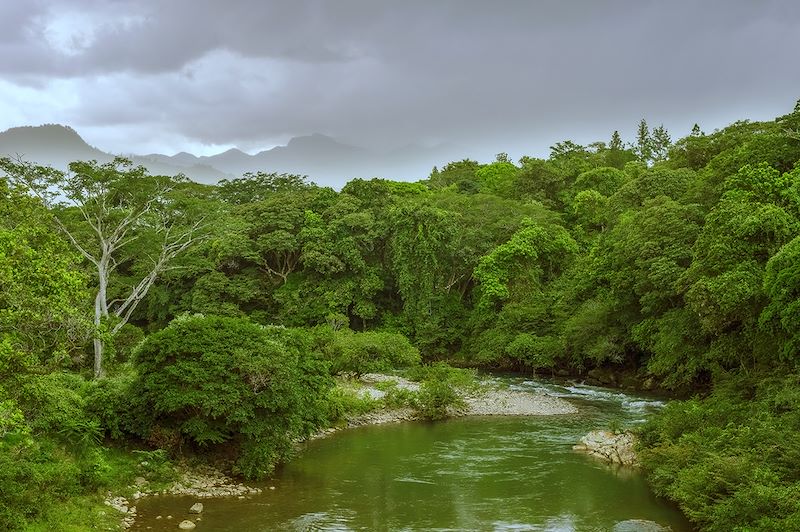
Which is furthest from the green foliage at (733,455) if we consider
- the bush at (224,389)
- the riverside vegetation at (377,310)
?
the bush at (224,389)

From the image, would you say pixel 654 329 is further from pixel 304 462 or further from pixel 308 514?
pixel 308 514

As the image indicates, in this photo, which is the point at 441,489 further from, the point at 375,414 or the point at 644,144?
the point at 644,144

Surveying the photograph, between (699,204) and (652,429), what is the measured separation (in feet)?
56.9

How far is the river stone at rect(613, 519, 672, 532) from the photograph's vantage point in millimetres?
16378

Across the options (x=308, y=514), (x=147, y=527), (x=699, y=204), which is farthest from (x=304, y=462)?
(x=699, y=204)

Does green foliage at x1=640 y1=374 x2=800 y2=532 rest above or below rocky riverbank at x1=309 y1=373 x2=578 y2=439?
above

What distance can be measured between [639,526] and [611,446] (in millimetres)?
6783

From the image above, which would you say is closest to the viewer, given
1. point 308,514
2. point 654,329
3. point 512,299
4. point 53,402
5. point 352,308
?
point 308,514

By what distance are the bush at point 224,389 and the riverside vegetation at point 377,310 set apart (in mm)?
68

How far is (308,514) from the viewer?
17.4m

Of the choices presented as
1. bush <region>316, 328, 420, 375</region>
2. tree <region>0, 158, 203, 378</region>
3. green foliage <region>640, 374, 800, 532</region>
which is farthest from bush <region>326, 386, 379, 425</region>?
green foliage <region>640, 374, 800, 532</region>

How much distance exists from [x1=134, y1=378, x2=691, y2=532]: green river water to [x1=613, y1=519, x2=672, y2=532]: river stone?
0.56 ft

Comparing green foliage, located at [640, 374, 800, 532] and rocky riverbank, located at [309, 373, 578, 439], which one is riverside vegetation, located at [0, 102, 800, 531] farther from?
rocky riverbank, located at [309, 373, 578, 439]

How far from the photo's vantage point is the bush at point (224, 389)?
18984 mm
